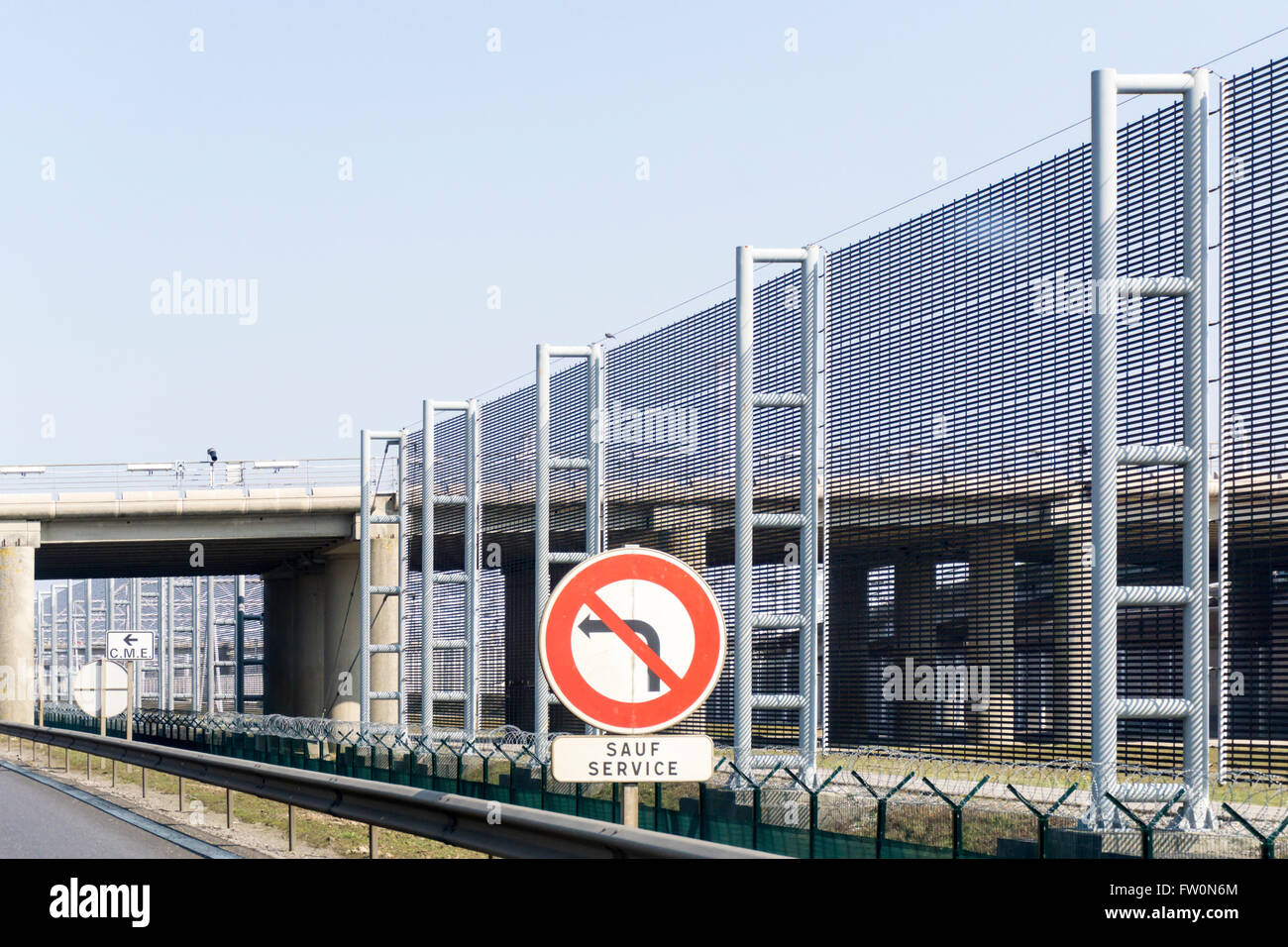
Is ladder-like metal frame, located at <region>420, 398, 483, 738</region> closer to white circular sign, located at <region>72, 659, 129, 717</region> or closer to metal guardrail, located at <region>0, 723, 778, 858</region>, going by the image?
white circular sign, located at <region>72, 659, 129, 717</region>

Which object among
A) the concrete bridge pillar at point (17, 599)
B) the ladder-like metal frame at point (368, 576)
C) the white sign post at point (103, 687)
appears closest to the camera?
the white sign post at point (103, 687)

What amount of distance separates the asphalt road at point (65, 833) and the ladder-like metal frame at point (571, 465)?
722cm

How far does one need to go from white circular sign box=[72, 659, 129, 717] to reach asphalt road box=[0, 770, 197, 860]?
7.99 meters

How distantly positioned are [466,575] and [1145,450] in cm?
2110

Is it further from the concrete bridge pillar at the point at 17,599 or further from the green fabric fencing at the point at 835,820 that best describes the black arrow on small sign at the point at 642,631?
the concrete bridge pillar at the point at 17,599

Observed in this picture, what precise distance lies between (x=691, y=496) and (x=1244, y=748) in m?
11.9

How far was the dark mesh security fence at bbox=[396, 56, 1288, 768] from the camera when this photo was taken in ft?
50.1

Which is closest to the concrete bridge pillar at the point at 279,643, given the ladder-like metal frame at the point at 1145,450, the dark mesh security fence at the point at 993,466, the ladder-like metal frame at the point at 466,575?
the ladder-like metal frame at the point at 466,575

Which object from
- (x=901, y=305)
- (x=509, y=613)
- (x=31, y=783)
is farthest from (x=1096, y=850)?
(x=509, y=613)

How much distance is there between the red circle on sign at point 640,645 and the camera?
7797 millimetres

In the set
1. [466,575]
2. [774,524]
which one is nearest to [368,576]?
[466,575]

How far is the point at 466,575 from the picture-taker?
113 feet
